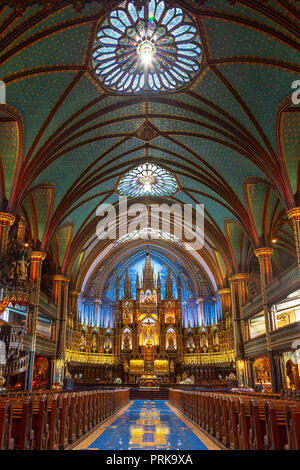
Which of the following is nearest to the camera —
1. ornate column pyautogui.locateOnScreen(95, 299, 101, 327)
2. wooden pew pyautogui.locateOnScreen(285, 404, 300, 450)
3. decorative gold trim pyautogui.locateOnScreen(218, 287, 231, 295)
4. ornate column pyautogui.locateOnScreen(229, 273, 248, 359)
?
wooden pew pyautogui.locateOnScreen(285, 404, 300, 450)

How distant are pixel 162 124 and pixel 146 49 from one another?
5.67 m

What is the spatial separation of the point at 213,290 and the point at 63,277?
15780 millimetres

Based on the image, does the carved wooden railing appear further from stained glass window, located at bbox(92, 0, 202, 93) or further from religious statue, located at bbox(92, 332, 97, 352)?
religious statue, located at bbox(92, 332, 97, 352)

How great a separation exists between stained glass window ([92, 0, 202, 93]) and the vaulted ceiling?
609mm

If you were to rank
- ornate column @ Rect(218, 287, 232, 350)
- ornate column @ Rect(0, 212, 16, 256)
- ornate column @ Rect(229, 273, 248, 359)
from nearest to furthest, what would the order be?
ornate column @ Rect(0, 212, 16, 256)
ornate column @ Rect(229, 273, 248, 359)
ornate column @ Rect(218, 287, 232, 350)

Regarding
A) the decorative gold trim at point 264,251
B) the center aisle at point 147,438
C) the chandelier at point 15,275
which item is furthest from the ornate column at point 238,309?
the chandelier at point 15,275

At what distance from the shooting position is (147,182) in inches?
1155

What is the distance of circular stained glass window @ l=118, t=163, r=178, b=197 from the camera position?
2786 cm

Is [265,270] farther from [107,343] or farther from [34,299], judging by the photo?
[107,343]

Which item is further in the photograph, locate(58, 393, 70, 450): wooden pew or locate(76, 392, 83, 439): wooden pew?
locate(76, 392, 83, 439): wooden pew

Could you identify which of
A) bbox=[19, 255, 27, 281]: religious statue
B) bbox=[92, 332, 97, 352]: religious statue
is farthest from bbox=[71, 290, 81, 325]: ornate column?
bbox=[19, 255, 27, 281]: religious statue

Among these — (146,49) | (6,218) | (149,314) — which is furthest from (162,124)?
(149,314)

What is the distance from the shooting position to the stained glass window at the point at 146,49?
49.6ft

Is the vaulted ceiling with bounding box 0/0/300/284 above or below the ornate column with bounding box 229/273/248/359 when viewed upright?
above
